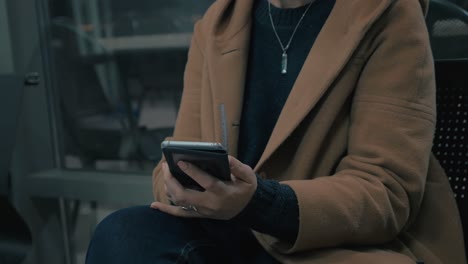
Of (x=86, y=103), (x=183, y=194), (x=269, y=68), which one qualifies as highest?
(x=269, y=68)

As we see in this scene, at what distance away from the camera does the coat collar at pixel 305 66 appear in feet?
2.56

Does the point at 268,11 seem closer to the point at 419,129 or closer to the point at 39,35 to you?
the point at 419,129

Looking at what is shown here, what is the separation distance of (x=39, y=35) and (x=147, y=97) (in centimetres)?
50

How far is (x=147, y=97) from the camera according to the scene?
1.73 metres

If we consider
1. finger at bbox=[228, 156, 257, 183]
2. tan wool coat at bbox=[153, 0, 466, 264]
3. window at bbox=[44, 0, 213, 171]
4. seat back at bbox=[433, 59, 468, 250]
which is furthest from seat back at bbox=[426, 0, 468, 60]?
finger at bbox=[228, 156, 257, 183]

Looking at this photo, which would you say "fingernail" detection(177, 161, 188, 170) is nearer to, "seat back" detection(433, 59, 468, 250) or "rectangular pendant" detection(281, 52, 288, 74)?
"rectangular pendant" detection(281, 52, 288, 74)

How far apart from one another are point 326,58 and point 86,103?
1276mm

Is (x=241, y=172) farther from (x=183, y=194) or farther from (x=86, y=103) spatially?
(x=86, y=103)

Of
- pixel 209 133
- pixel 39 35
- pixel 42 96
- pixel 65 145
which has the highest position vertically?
pixel 39 35

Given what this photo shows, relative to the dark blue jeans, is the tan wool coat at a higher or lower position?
higher

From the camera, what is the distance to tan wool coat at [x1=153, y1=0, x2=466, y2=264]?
0.73 meters

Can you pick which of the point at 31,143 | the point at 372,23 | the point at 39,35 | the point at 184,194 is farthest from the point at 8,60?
the point at 372,23

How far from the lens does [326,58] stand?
2.63ft

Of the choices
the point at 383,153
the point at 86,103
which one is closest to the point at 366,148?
the point at 383,153
